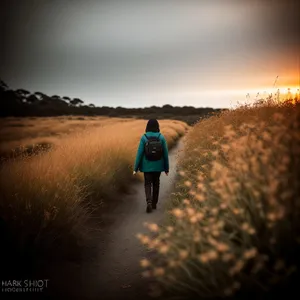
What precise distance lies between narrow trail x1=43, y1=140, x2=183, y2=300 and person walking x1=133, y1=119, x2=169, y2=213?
0.69m

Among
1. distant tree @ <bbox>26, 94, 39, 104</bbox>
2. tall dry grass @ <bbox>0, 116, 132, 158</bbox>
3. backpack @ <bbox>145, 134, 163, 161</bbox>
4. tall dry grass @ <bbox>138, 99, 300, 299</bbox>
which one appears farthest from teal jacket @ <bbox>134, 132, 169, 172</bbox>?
distant tree @ <bbox>26, 94, 39, 104</bbox>

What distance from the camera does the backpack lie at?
23.7 ft

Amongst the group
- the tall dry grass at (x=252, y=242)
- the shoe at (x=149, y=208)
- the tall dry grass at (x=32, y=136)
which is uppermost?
the tall dry grass at (x=252, y=242)

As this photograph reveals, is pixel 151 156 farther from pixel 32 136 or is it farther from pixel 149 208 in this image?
pixel 32 136

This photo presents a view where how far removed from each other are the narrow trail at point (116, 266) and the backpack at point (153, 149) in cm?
142

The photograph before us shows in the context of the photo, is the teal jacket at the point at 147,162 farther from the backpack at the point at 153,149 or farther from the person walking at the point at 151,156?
the backpack at the point at 153,149

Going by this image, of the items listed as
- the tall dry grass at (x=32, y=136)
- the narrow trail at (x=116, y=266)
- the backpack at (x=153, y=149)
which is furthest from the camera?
the tall dry grass at (x=32, y=136)

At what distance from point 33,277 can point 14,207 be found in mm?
1130

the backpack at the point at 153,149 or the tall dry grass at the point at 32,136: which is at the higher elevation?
the backpack at the point at 153,149

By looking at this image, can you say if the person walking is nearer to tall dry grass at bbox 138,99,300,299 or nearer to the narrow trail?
the narrow trail

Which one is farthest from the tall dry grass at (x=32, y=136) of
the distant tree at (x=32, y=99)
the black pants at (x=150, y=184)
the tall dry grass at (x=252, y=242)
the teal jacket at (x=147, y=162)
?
the distant tree at (x=32, y=99)

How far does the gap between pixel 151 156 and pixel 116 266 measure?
301cm

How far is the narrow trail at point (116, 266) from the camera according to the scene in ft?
13.6

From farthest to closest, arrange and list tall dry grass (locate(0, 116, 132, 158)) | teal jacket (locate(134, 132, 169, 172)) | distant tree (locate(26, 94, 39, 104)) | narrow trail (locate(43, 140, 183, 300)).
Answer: distant tree (locate(26, 94, 39, 104)), tall dry grass (locate(0, 116, 132, 158)), teal jacket (locate(134, 132, 169, 172)), narrow trail (locate(43, 140, 183, 300))
